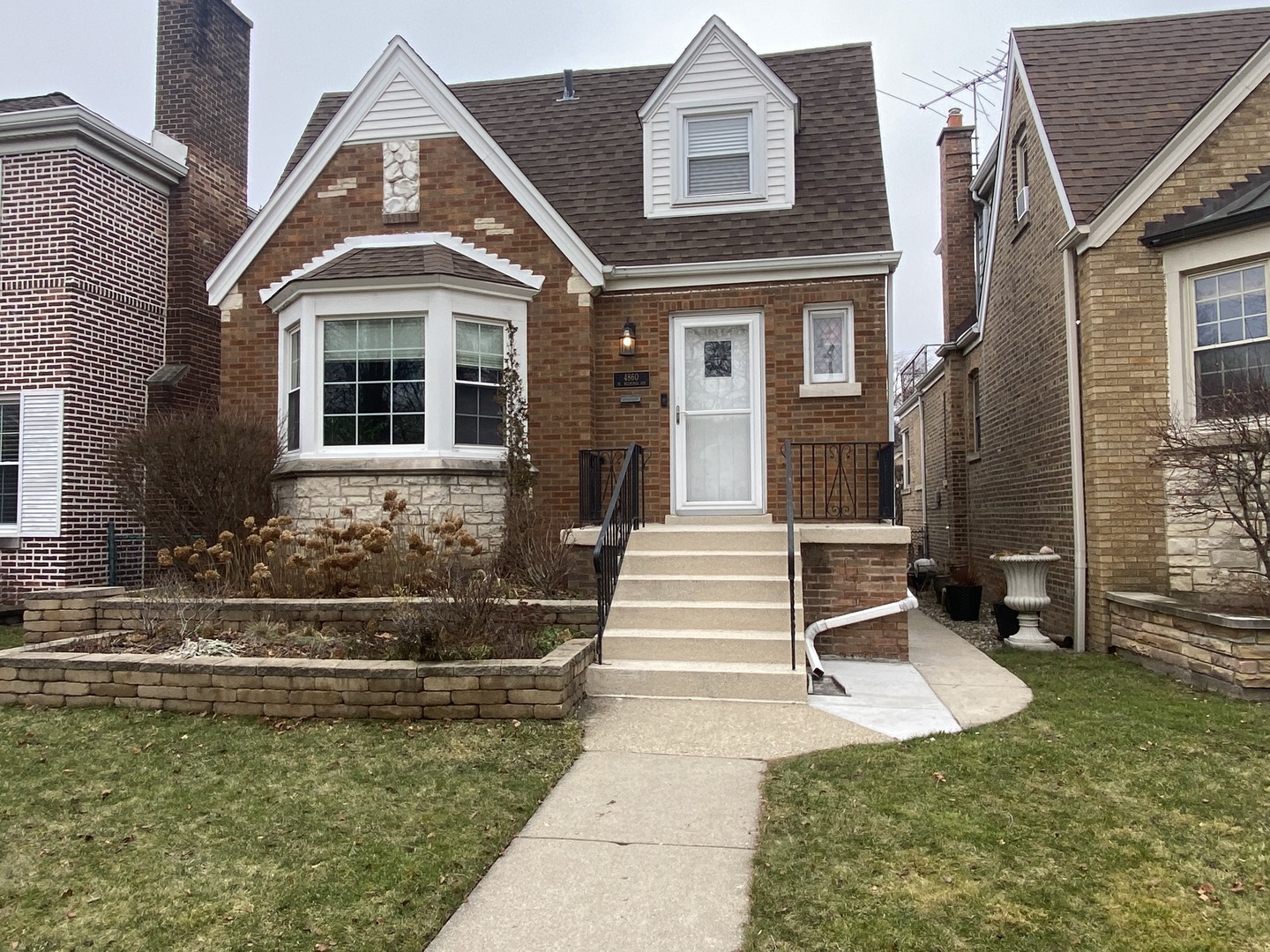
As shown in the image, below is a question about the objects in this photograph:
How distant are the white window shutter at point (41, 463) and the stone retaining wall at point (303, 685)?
198 inches

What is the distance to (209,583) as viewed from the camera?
23.9 ft

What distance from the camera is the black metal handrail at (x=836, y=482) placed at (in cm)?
897

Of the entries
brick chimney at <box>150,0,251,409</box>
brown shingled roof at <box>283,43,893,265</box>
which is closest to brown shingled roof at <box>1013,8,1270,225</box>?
brown shingled roof at <box>283,43,893,265</box>

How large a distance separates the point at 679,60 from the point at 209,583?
7.97m

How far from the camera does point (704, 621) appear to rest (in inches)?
262

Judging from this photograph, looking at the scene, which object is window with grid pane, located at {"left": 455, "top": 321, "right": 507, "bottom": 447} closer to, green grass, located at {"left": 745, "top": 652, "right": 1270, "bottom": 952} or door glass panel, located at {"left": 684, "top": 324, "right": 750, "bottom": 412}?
door glass panel, located at {"left": 684, "top": 324, "right": 750, "bottom": 412}

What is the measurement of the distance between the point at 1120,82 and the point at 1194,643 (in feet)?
21.8

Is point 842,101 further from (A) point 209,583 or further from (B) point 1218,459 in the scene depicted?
(A) point 209,583

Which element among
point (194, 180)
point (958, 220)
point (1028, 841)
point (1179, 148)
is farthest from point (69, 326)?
point (958, 220)

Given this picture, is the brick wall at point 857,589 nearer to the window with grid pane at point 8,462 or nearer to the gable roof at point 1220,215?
the gable roof at point 1220,215

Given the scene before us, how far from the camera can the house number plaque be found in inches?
375

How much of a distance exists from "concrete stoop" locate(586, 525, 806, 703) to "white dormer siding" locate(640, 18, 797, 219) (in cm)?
444

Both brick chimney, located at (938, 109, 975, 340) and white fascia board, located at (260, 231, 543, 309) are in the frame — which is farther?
brick chimney, located at (938, 109, 975, 340)

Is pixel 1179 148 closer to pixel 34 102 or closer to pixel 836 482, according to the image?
pixel 836 482
